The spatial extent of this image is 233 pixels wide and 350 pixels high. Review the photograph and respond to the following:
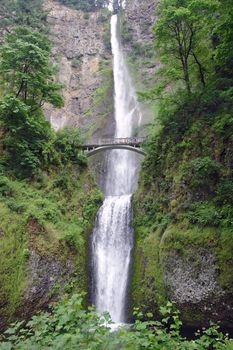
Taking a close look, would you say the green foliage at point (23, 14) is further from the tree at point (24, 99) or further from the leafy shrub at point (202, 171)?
the leafy shrub at point (202, 171)

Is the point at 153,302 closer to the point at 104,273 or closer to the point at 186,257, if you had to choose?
the point at 186,257

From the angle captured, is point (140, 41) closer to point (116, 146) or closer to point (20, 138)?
point (116, 146)

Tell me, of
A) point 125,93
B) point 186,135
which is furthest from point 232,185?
point 125,93

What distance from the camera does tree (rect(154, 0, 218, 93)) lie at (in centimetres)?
1434

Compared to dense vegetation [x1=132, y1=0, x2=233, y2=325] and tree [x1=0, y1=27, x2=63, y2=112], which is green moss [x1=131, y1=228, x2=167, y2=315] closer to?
dense vegetation [x1=132, y1=0, x2=233, y2=325]

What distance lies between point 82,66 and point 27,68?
27676 mm

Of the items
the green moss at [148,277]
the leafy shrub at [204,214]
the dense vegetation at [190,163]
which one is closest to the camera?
the dense vegetation at [190,163]

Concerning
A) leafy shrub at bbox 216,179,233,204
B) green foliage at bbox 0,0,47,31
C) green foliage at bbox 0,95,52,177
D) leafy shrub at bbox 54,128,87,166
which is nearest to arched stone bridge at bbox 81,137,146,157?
leafy shrub at bbox 54,128,87,166

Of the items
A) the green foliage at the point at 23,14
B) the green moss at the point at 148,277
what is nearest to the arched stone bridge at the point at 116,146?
the green moss at the point at 148,277

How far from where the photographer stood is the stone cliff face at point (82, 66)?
36.7 metres

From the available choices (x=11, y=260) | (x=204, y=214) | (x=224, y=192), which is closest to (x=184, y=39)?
(x=224, y=192)

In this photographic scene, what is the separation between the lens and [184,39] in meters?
15.6

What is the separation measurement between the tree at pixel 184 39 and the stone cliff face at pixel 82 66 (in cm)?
1748

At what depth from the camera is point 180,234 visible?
12.0 metres
